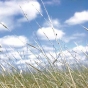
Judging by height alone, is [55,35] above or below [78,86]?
above

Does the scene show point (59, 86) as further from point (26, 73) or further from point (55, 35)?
point (26, 73)

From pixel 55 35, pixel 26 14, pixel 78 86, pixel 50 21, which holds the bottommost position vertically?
pixel 78 86

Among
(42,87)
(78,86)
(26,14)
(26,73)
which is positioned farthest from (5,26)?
(26,73)

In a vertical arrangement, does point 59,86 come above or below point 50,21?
below

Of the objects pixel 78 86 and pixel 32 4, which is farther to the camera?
pixel 78 86

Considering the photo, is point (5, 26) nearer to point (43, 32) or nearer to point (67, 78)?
point (43, 32)

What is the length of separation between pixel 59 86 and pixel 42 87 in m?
1.30

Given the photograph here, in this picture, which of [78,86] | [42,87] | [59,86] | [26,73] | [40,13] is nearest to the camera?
[59,86]

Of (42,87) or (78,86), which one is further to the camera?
(42,87)

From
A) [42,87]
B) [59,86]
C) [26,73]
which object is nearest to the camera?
[59,86]

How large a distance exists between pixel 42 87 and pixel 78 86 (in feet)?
2.94

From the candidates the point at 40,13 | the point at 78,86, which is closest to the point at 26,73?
the point at 78,86

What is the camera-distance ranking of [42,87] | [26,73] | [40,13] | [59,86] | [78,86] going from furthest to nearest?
[26,73] < [42,87] < [78,86] < [40,13] < [59,86]

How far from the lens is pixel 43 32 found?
2.28 meters
